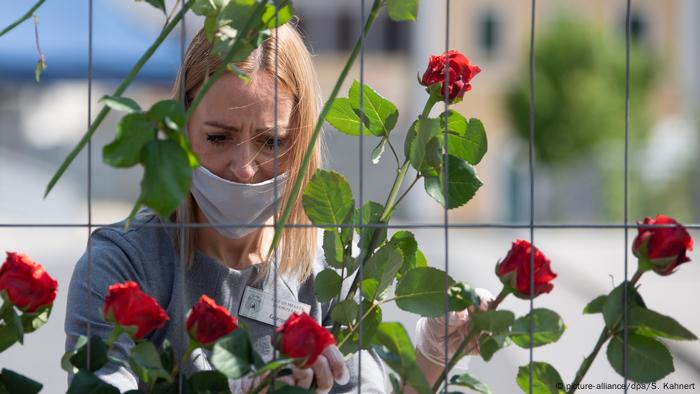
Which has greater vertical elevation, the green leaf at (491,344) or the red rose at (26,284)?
the red rose at (26,284)

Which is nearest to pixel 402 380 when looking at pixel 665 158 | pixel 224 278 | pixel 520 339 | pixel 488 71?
pixel 520 339

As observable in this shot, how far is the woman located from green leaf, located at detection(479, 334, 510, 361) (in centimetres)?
16

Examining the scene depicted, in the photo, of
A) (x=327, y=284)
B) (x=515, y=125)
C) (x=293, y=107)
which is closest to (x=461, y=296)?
(x=327, y=284)

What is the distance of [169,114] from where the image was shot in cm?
85

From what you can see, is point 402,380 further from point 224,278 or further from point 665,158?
point 665,158

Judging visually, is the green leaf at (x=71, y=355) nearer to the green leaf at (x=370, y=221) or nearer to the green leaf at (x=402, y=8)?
the green leaf at (x=370, y=221)

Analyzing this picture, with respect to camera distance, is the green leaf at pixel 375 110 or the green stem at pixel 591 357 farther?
the green leaf at pixel 375 110

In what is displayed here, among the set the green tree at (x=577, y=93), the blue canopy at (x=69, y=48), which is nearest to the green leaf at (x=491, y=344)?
the blue canopy at (x=69, y=48)

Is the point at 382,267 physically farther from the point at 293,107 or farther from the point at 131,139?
the point at 293,107

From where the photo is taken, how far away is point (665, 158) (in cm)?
1565

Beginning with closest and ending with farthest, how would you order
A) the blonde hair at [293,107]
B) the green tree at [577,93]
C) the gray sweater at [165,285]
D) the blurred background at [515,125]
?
the gray sweater at [165,285] < the blonde hair at [293,107] < the blurred background at [515,125] < the green tree at [577,93]

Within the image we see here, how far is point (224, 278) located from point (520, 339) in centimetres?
49

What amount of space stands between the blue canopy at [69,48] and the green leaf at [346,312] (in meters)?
4.65

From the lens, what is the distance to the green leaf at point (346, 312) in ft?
3.46
